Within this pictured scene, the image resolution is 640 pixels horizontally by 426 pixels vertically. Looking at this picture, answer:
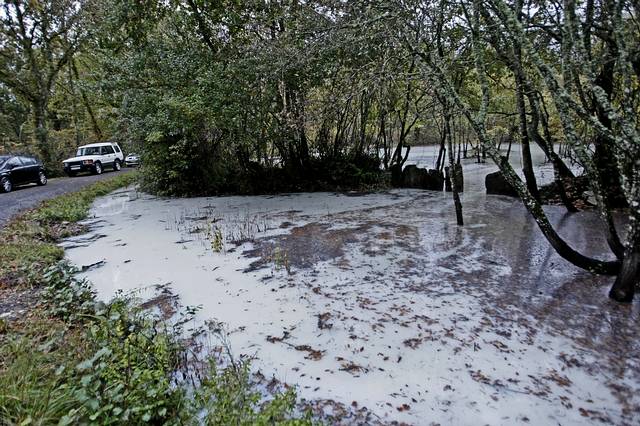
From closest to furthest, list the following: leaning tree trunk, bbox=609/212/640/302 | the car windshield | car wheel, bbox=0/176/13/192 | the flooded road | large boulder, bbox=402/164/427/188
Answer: the flooded road
leaning tree trunk, bbox=609/212/640/302
large boulder, bbox=402/164/427/188
car wheel, bbox=0/176/13/192
the car windshield

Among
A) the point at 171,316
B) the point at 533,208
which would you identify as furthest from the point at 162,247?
the point at 533,208

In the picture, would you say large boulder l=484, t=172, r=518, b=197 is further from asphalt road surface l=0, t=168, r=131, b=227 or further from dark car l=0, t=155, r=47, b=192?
dark car l=0, t=155, r=47, b=192

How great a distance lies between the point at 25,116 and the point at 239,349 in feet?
98.9

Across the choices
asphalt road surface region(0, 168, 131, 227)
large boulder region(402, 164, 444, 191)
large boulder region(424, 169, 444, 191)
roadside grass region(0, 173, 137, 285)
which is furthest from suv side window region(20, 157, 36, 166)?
large boulder region(424, 169, 444, 191)

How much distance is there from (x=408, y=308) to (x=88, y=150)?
57.2ft

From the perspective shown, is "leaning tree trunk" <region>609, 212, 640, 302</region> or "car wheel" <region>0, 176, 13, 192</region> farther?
"car wheel" <region>0, 176, 13, 192</region>

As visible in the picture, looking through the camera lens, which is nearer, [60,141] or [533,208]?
[533,208]

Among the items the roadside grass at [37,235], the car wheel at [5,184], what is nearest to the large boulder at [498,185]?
the roadside grass at [37,235]

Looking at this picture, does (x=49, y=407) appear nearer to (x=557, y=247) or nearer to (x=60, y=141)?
(x=557, y=247)

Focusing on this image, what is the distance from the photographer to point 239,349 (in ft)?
9.72

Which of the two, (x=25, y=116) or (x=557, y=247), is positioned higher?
(x=25, y=116)

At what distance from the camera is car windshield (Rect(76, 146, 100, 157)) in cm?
1670

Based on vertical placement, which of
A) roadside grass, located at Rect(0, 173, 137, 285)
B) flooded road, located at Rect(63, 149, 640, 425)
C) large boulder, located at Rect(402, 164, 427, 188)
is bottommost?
flooded road, located at Rect(63, 149, 640, 425)

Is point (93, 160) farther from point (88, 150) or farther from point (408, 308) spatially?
point (408, 308)
